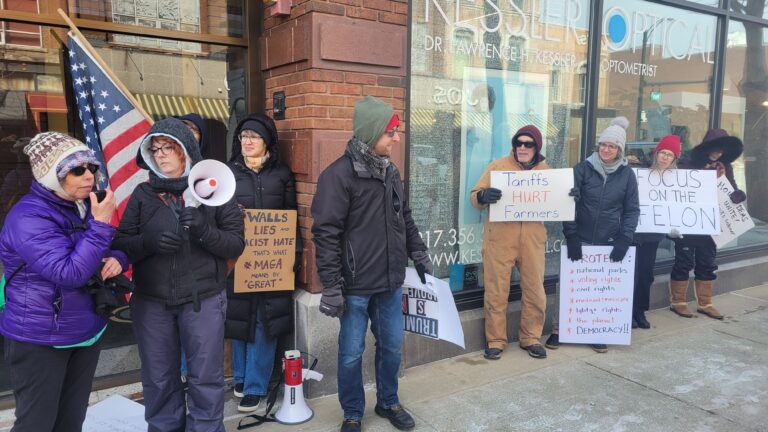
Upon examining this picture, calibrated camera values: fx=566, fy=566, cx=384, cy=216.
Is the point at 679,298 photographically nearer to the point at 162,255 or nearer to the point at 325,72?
the point at 325,72

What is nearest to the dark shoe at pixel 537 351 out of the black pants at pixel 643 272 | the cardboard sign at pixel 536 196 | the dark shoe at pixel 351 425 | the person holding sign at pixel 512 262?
the person holding sign at pixel 512 262

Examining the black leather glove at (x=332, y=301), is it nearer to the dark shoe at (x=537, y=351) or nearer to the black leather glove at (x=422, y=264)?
the black leather glove at (x=422, y=264)

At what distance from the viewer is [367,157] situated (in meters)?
3.28

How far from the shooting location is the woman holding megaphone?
2.82 metres

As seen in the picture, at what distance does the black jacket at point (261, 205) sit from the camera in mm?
3824

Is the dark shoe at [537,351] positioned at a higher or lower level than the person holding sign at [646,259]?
lower

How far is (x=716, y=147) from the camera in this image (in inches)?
236

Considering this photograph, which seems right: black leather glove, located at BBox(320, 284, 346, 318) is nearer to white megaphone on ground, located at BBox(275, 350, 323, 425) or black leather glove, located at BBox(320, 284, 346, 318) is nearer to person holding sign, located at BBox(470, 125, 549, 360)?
white megaphone on ground, located at BBox(275, 350, 323, 425)

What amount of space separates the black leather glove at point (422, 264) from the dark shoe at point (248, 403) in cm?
144

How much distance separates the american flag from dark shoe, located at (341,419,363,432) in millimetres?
1983

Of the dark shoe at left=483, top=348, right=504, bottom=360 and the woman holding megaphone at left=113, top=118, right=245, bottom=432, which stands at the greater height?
the woman holding megaphone at left=113, top=118, right=245, bottom=432

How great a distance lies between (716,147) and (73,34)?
6.01m

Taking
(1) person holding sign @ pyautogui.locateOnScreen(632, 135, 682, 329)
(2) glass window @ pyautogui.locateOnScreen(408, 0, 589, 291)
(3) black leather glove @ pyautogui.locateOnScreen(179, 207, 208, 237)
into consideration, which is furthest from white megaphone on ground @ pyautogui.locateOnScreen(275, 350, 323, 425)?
(1) person holding sign @ pyautogui.locateOnScreen(632, 135, 682, 329)

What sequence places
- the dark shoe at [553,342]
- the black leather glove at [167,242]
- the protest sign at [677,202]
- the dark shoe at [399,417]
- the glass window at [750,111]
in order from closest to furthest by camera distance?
the black leather glove at [167,242]
the dark shoe at [399,417]
the dark shoe at [553,342]
the protest sign at [677,202]
the glass window at [750,111]
